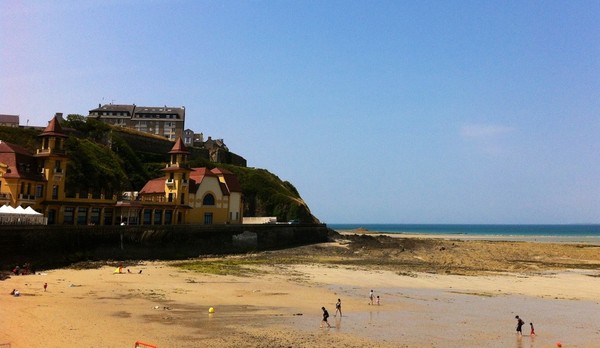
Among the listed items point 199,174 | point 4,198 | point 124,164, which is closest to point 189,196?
point 199,174

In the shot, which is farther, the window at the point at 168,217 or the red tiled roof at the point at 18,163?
the window at the point at 168,217

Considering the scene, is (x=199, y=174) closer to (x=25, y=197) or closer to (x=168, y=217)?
(x=168, y=217)

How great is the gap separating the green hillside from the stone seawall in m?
19.8

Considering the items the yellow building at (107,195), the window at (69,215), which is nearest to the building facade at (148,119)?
the yellow building at (107,195)

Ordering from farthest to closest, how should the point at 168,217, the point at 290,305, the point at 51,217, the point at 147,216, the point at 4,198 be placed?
the point at 168,217 → the point at 147,216 → the point at 51,217 → the point at 4,198 → the point at 290,305

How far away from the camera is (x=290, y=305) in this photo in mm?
27656

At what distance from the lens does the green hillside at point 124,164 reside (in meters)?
64.8

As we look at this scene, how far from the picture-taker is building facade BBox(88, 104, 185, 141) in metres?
112

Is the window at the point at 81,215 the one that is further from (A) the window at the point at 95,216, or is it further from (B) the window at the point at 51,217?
(B) the window at the point at 51,217

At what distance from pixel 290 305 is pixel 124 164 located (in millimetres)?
58272

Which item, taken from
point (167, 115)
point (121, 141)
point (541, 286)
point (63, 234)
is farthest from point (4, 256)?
point (167, 115)

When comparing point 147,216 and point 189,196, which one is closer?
point 147,216

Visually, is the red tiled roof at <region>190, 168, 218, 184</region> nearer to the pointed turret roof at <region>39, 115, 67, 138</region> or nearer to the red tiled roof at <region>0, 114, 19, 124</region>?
the pointed turret roof at <region>39, 115, 67, 138</region>

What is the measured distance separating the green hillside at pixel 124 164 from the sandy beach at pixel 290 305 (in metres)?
26.3
